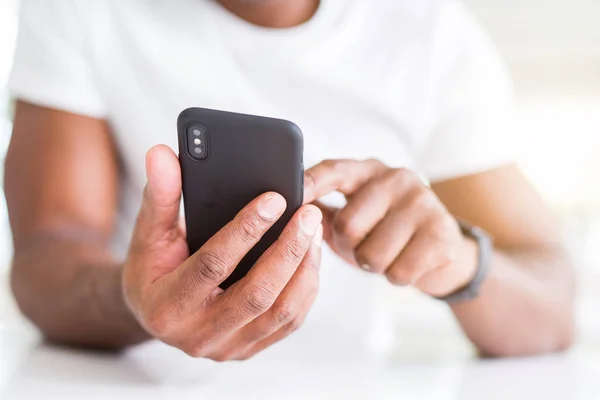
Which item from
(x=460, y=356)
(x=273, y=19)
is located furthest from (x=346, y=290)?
(x=273, y=19)

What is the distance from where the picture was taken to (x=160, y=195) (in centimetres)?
31

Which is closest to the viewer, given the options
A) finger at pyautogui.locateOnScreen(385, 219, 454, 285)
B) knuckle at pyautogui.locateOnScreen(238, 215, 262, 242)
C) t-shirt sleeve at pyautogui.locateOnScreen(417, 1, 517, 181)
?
knuckle at pyautogui.locateOnScreen(238, 215, 262, 242)

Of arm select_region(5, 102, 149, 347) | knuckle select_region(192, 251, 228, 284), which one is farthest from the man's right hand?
arm select_region(5, 102, 149, 347)

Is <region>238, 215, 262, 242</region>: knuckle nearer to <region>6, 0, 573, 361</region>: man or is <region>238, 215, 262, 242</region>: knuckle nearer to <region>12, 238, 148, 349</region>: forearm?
<region>6, 0, 573, 361</region>: man

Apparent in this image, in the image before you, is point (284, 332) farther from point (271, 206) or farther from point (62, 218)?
point (62, 218)

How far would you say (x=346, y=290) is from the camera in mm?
546

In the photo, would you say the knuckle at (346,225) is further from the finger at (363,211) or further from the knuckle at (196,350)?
the knuckle at (196,350)

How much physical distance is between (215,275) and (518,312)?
0.34m

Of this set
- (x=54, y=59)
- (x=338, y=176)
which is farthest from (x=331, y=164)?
(x=54, y=59)

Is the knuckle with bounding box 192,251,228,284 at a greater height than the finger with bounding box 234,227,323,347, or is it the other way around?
the knuckle with bounding box 192,251,228,284

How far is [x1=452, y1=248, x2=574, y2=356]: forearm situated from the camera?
52 centimetres

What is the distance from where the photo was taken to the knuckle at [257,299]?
12.3 inches

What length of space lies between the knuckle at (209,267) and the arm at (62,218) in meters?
0.17

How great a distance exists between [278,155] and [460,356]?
315mm
